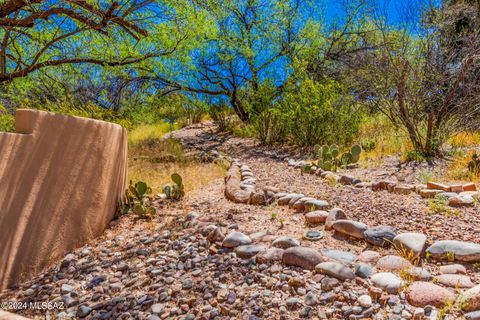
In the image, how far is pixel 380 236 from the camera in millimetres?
2494

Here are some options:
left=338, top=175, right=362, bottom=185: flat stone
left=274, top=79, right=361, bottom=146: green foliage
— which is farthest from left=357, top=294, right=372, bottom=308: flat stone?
left=274, top=79, right=361, bottom=146: green foliage

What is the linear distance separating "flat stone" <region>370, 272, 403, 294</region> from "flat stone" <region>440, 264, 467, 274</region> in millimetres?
339

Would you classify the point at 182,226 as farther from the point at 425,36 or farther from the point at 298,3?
the point at 298,3

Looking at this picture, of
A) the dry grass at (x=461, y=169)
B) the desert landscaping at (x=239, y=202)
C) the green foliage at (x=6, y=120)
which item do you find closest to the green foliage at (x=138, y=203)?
the desert landscaping at (x=239, y=202)

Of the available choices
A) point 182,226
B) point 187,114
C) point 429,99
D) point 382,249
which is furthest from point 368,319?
point 187,114

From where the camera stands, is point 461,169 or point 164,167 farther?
point 164,167

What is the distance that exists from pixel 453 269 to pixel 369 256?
47 cm

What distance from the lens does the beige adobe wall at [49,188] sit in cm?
262

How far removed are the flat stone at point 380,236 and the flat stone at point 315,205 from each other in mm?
706

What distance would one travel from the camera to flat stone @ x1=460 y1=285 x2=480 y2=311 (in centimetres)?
165

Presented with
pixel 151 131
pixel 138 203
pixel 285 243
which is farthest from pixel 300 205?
pixel 151 131

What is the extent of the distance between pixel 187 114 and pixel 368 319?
1329 cm

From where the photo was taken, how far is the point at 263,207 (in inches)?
143

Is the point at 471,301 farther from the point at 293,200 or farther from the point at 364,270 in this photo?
the point at 293,200
